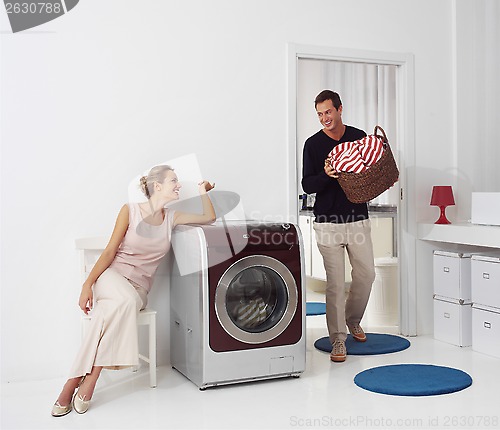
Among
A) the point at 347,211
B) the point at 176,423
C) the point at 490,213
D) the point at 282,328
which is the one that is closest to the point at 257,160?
the point at 347,211

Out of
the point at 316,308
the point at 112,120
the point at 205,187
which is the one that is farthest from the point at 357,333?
the point at 112,120

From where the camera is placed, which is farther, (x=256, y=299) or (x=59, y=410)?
(x=256, y=299)

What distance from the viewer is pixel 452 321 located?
4.29m

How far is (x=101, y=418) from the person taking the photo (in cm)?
297

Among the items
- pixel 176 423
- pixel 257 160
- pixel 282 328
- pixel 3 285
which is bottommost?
pixel 176 423

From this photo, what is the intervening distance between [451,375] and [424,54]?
2260 millimetres

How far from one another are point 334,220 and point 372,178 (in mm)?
433

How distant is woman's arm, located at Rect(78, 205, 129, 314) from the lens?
131 inches

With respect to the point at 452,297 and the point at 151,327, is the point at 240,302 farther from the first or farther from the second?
the point at 452,297

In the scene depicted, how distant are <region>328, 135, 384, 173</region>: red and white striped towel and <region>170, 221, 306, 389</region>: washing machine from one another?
513 mm

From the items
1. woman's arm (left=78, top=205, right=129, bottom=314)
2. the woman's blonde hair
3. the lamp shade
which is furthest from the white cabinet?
woman's arm (left=78, top=205, right=129, bottom=314)

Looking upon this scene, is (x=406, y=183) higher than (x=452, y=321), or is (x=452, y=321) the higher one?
(x=406, y=183)

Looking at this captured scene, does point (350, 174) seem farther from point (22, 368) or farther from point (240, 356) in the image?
point (22, 368)

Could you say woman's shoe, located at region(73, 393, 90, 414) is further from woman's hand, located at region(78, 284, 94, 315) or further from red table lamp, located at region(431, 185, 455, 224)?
red table lamp, located at region(431, 185, 455, 224)
